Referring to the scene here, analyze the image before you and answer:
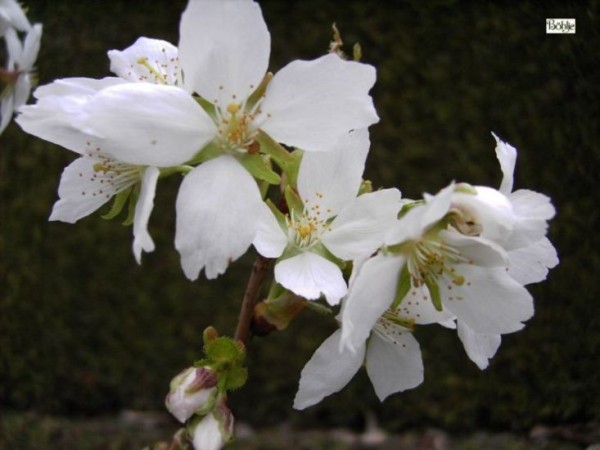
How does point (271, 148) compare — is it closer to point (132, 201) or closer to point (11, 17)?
point (132, 201)

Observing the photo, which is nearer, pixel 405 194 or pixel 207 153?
pixel 207 153

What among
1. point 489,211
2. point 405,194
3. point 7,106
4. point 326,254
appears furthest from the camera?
point 405,194

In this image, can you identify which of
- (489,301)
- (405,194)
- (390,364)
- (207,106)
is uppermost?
(207,106)

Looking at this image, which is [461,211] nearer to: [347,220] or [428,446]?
[347,220]

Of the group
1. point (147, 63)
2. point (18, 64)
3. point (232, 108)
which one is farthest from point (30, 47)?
point (232, 108)

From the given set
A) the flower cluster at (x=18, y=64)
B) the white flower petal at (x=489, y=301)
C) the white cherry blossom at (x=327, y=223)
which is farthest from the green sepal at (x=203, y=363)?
the flower cluster at (x=18, y=64)

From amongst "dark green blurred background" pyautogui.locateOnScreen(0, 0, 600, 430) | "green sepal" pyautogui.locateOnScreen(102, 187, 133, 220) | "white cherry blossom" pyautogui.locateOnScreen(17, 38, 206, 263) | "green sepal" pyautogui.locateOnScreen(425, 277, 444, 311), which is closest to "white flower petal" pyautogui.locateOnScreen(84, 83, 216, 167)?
"white cherry blossom" pyautogui.locateOnScreen(17, 38, 206, 263)
